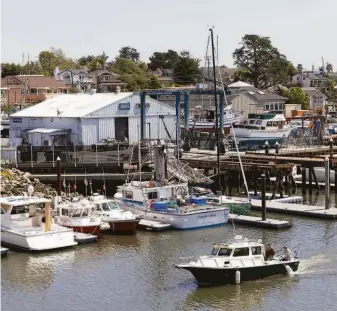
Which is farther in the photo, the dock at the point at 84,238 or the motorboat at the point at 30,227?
the dock at the point at 84,238

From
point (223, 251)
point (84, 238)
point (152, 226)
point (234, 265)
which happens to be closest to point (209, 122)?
point (152, 226)

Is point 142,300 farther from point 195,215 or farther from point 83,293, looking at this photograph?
point 195,215

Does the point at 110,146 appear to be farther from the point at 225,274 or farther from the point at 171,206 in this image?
the point at 225,274

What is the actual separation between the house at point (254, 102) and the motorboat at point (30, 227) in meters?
61.8

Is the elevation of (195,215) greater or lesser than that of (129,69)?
lesser

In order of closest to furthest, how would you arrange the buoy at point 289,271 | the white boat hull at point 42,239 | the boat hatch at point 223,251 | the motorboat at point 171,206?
the boat hatch at point 223,251 < the buoy at point 289,271 < the white boat hull at point 42,239 < the motorboat at point 171,206

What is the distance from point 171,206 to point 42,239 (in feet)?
28.8

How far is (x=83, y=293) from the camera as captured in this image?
3006 centimetres

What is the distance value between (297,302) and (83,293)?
831 cm

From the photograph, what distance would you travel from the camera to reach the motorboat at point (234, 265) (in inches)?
1187

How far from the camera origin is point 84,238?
3803cm

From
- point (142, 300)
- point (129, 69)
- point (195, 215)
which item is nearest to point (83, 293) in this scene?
point (142, 300)

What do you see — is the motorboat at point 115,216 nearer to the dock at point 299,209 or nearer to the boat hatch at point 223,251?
the dock at point 299,209

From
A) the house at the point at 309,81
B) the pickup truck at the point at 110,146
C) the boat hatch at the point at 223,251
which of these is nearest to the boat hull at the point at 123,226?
the boat hatch at the point at 223,251
